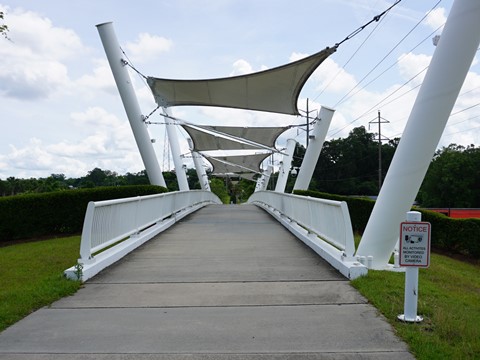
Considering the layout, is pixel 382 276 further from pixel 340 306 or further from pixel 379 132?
pixel 379 132

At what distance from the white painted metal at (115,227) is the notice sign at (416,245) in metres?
4.47

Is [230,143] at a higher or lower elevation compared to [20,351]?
higher

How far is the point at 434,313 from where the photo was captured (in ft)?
16.2

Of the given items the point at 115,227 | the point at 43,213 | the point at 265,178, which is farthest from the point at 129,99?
the point at 265,178

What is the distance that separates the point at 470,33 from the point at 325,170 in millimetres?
90743

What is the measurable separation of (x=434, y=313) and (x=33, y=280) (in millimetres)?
5759

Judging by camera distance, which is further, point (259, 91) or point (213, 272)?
point (259, 91)

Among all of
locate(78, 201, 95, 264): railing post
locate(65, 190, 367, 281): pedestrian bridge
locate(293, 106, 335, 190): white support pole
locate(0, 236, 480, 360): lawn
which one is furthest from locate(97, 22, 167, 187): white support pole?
locate(78, 201, 95, 264): railing post

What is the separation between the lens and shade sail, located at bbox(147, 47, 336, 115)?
64.6 feet

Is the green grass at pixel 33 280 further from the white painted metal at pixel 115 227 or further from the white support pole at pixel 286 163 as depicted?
the white support pole at pixel 286 163

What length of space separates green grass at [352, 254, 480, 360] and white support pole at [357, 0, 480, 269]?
0.85m

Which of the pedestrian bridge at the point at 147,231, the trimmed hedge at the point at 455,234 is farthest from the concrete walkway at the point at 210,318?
the trimmed hedge at the point at 455,234

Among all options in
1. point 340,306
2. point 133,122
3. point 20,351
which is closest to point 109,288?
point 20,351

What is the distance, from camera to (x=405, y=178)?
7.55 metres
